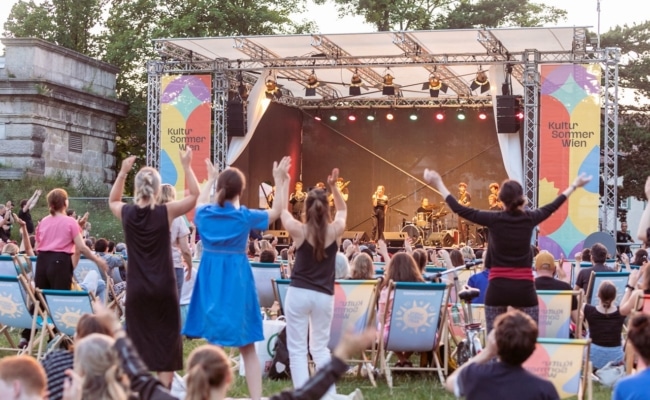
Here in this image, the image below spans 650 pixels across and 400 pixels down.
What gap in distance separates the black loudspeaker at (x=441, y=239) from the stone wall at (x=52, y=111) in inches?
303

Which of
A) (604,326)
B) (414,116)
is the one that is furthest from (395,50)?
(604,326)

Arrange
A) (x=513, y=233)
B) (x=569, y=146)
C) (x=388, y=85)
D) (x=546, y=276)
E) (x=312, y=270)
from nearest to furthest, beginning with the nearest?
(x=513, y=233) < (x=312, y=270) < (x=546, y=276) < (x=569, y=146) < (x=388, y=85)

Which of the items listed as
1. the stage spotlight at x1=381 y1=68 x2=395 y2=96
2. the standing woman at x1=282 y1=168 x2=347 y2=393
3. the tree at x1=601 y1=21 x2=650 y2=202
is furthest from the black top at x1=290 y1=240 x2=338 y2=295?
the tree at x1=601 y1=21 x2=650 y2=202

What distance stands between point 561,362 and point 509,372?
2030 mm

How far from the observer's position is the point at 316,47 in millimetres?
19391

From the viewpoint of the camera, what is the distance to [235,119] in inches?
822

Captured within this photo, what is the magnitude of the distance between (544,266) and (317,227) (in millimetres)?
2536

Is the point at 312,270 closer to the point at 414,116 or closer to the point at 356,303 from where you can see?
the point at 356,303

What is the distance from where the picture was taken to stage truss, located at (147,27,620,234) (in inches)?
739

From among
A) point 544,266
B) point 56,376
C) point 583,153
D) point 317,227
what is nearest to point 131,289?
point 317,227

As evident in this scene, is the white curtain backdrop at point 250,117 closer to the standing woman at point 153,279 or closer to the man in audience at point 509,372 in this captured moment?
the standing woman at point 153,279

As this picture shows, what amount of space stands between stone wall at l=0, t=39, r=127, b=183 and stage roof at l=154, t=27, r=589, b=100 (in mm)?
3969

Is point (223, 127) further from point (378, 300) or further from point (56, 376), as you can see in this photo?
point (56, 376)

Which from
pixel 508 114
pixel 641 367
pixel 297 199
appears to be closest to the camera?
pixel 641 367
